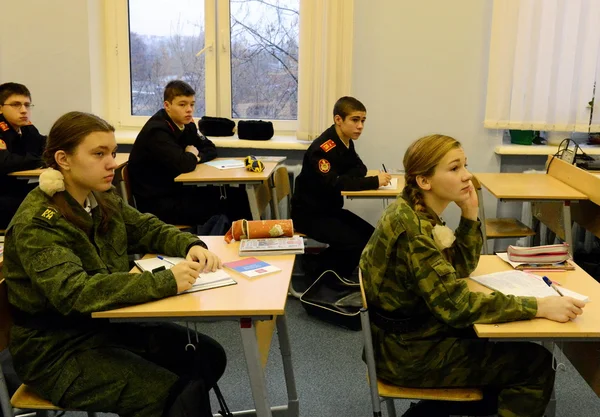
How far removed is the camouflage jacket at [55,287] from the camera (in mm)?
1738

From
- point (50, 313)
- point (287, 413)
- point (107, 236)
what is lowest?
point (287, 413)

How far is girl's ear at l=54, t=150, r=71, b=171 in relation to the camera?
190cm

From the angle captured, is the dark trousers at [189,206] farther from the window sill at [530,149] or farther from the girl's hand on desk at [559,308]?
the girl's hand on desk at [559,308]

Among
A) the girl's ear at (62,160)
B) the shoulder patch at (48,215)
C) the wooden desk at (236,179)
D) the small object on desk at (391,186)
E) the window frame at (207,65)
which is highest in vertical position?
the window frame at (207,65)

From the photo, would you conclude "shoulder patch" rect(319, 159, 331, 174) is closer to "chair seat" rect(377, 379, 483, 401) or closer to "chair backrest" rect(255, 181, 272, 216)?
"chair backrest" rect(255, 181, 272, 216)

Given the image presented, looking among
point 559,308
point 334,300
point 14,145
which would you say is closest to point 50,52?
point 14,145

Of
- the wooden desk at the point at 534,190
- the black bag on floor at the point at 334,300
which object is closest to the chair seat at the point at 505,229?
the wooden desk at the point at 534,190

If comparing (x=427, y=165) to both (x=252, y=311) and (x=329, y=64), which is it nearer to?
(x=252, y=311)

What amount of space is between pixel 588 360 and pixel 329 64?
278cm

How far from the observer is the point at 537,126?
14.4ft

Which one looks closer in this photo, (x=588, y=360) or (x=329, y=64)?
(x=588, y=360)

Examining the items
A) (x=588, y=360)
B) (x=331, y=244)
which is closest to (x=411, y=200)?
(x=588, y=360)

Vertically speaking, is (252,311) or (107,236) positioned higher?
(107,236)

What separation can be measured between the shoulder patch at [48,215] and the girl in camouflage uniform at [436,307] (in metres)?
0.91
